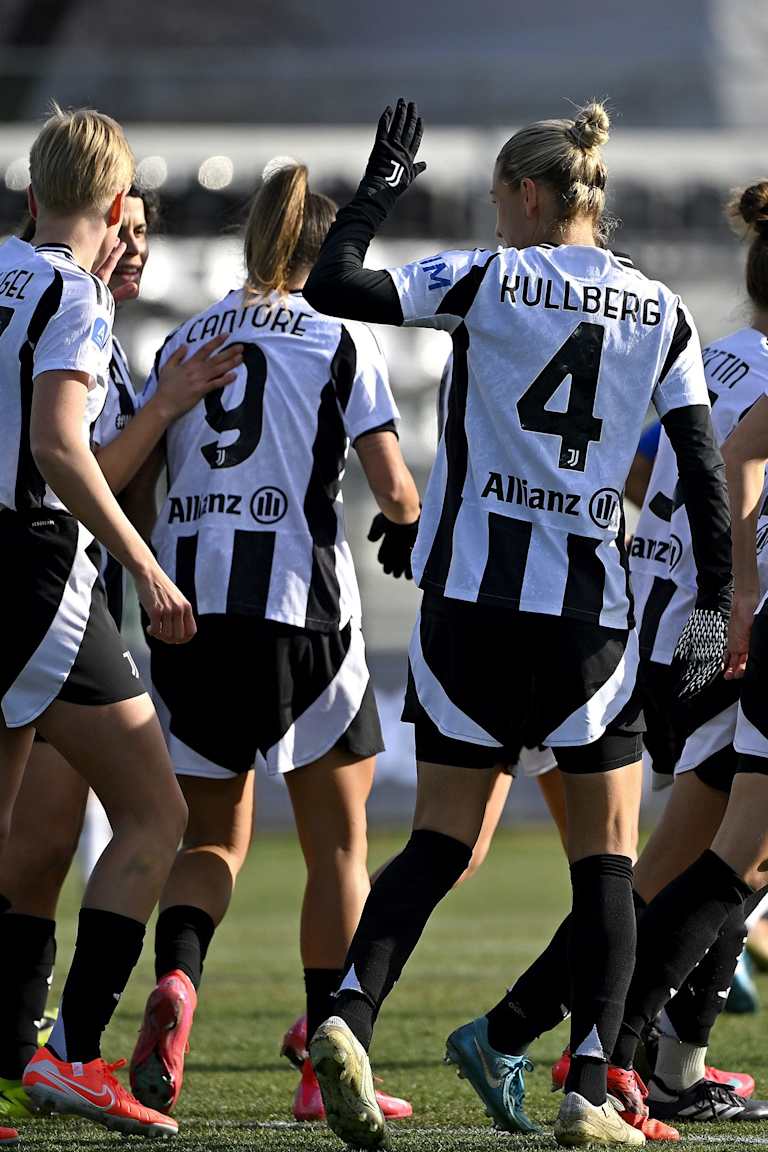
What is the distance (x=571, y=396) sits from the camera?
3.64 metres

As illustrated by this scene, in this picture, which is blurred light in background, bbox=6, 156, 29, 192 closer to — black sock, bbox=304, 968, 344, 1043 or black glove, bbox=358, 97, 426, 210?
black sock, bbox=304, 968, 344, 1043

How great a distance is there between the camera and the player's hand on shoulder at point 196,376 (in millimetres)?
4441

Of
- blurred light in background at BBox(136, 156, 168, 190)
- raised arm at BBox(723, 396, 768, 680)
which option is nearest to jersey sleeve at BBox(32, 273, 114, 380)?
raised arm at BBox(723, 396, 768, 680)

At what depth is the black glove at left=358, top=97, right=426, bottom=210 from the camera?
3613 mm

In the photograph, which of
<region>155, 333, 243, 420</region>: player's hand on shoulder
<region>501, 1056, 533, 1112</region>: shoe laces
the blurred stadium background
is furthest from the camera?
the blurred stadium background

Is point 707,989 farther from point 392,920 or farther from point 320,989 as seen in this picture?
point 392,920

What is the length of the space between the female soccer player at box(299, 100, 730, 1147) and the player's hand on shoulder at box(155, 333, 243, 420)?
0.93 meters

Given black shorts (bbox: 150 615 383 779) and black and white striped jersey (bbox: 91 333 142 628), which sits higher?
black and white striped jersey (bbox: 91 333 142 628)

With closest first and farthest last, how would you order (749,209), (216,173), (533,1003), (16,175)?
(533,1003) < (749,209) < (16,175) < (216,173)

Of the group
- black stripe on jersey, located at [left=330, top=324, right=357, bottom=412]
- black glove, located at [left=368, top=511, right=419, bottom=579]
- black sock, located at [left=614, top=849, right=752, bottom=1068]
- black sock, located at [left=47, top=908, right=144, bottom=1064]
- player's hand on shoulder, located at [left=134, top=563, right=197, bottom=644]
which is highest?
black stripe on jersey, located at [left=330, top=324, right=357, bottom=412]

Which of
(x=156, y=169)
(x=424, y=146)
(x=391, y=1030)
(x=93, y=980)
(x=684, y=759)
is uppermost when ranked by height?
(x=424, y=146)

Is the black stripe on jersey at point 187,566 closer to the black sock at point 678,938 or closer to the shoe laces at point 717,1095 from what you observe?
the black sock at point 678,938

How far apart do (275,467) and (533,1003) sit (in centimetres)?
145

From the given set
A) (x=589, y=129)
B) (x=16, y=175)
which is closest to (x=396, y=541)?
(x=589, y=129)
